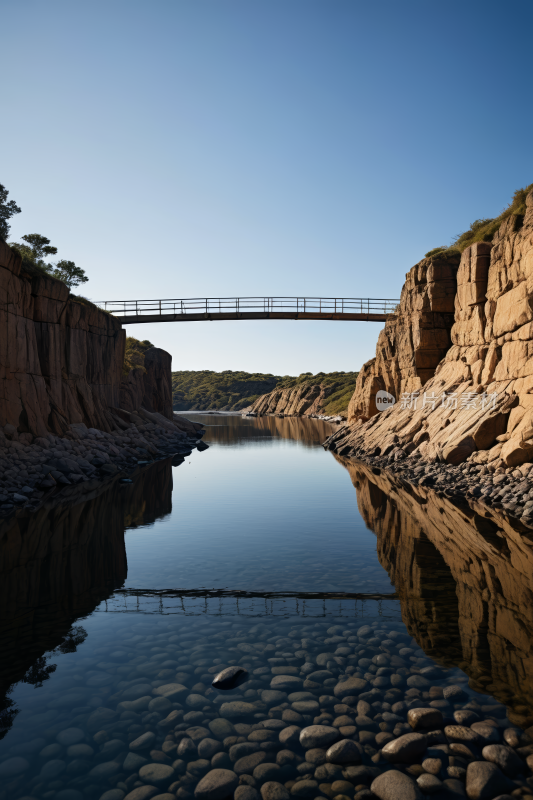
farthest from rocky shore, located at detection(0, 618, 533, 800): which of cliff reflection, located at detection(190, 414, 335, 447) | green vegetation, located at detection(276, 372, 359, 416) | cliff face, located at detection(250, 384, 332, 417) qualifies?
cliff face, located at detection(250, 384, 332, 417)

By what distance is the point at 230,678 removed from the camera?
695cm

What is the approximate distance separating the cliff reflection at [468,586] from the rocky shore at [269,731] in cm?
51

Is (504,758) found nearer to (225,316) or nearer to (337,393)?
(225,316)

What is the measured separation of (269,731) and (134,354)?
57.9 metres

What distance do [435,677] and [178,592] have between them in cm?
544

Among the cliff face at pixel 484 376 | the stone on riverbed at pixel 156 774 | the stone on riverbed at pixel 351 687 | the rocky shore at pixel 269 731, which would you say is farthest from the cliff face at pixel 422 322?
the stone on riverbed at pixel 156 774

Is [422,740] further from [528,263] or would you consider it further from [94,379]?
[94,379]

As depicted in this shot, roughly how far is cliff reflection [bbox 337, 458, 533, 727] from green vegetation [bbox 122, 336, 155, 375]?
37.2 meters

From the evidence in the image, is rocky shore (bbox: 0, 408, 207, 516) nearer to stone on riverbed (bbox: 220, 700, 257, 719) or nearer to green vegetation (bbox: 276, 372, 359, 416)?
stone on riverbed (bbox: 220, 700, 257, 719)

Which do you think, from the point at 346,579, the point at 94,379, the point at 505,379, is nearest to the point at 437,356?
the point at 505,379

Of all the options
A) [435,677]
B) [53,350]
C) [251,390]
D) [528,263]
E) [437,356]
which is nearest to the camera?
[435,677]

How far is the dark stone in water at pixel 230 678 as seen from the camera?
6.88 m

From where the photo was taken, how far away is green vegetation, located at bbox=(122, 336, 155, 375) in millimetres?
53969

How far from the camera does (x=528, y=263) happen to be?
2317 centimetres
